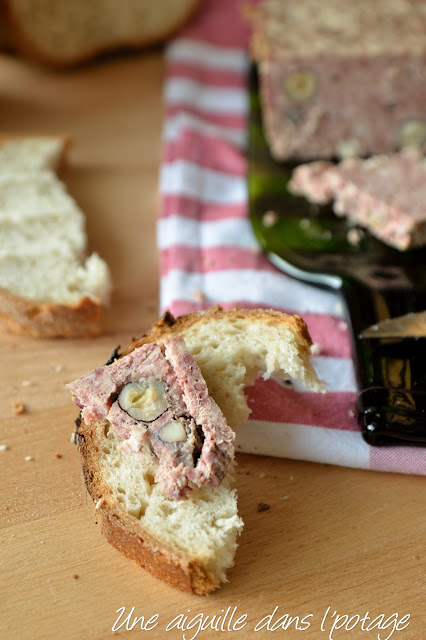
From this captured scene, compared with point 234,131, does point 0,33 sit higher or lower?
higher

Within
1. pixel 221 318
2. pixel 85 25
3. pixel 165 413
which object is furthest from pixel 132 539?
pixel 85 25

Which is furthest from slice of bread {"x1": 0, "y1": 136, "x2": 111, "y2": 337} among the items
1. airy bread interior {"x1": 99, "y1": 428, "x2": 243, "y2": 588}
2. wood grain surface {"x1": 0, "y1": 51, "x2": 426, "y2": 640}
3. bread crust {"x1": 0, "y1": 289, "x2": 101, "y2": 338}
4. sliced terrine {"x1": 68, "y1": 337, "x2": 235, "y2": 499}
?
airy bread interior {"x1": 99, "y1": 428, "x2": 243, "y2": 588}

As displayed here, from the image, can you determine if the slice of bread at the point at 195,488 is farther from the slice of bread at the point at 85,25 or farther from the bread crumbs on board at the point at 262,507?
the slice of bread at the point at 85,25

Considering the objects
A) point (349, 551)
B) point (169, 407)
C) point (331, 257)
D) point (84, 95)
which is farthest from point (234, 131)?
point (349, 551)

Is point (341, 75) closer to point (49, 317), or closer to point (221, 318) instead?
Result: point (221, 318)

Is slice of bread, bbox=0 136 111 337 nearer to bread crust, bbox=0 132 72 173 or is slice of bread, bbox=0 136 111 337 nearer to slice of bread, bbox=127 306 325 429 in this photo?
bread crust, bbox=0 132 72 173

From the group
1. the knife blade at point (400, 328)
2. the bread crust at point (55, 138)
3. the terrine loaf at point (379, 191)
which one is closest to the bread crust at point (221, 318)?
the knife blade at point (400, 328)

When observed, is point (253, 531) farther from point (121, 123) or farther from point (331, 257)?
point (121, 123)
